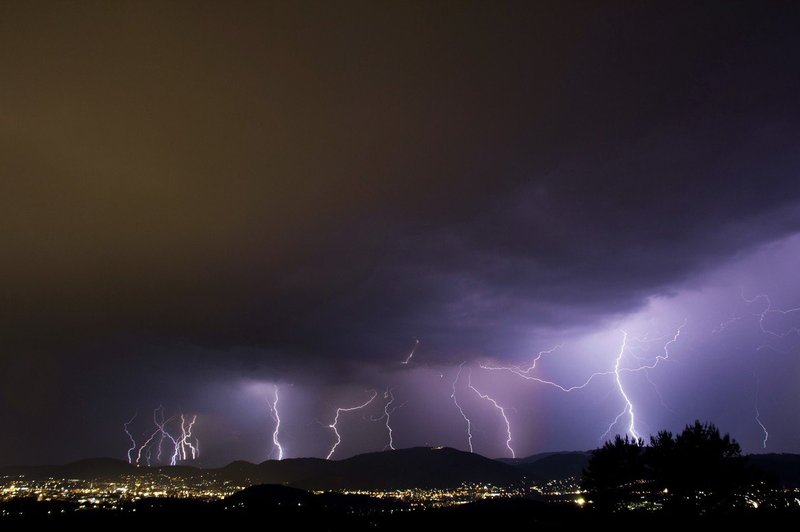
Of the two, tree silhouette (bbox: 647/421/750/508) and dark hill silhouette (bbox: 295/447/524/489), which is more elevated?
tree silhouette (bbox: 647/421/750/508)

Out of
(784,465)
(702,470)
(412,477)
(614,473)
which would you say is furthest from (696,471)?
(412,477)

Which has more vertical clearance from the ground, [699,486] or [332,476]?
[699,486]

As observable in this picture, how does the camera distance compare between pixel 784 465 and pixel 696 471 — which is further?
pixel 784 465

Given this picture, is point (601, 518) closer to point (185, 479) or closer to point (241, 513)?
point (241, 513)

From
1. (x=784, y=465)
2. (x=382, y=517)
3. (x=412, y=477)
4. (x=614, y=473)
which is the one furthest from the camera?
(x=412, y=477)

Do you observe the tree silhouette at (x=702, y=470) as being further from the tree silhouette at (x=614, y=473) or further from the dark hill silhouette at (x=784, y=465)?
the dark hill silhouette at (x=784, y=465)

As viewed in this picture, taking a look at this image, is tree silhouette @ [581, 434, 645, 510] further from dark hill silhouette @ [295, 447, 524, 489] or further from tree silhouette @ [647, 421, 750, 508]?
dark hill silhouette @ [295, 447, 524, 489]

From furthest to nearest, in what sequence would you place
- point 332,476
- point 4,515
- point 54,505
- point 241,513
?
point 332,476
point 54,505
point 4,515
point 241,513

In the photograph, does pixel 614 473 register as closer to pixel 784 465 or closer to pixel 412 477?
pixel 784 465

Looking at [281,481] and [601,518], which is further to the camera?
[281,481]

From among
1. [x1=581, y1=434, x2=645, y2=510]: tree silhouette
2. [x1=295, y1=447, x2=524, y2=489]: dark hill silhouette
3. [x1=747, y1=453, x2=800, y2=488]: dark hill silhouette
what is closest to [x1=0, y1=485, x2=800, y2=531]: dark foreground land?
[x1=581, y1=434, x2=645, y2=510]: tree silhouette

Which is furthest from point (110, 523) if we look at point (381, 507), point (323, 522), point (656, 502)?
point (656, 502)
